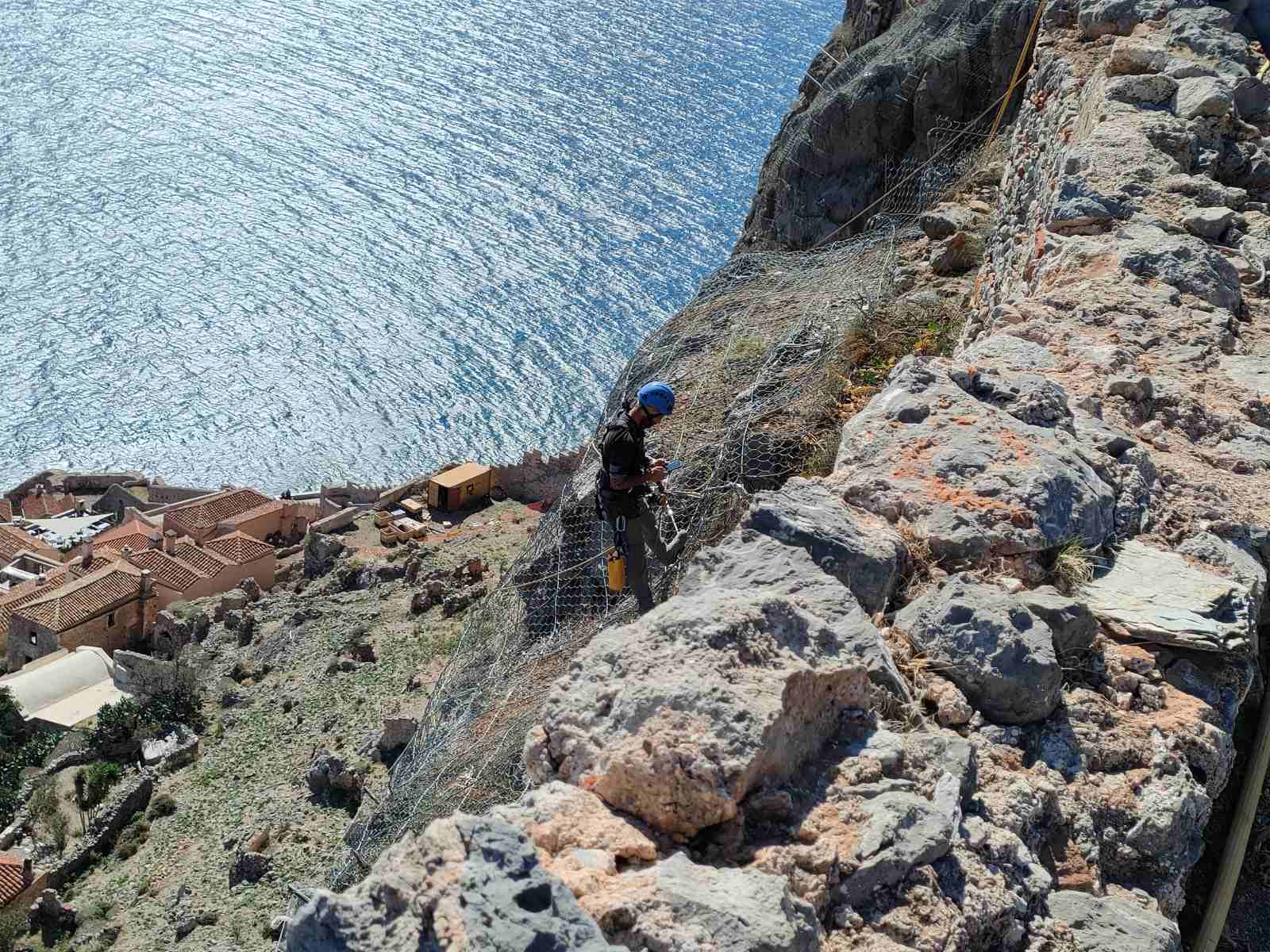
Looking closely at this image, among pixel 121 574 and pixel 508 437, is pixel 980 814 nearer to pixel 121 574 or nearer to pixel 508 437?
pixel 121 574

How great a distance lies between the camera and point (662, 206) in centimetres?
6469

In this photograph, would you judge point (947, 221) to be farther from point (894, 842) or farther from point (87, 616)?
point (87, 616)

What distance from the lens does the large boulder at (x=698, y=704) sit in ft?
12.2

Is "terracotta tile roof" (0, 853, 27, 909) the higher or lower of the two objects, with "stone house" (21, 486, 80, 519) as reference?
higher

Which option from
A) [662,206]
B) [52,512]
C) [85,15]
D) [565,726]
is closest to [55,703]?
[52,512]

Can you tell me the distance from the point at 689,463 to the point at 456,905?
7534 millimetres

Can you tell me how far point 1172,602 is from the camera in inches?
205

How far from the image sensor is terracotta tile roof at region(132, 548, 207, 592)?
125 ft

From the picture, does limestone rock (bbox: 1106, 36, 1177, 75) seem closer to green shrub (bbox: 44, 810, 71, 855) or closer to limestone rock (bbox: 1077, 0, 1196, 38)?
limestone rock (bbox: 1077, 0, 1196, 38)

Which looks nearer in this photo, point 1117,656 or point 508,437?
A: point 1117,656

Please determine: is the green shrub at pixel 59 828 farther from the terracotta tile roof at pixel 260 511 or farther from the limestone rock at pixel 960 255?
the limestone rock at pixel 960 255

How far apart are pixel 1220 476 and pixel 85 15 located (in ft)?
295

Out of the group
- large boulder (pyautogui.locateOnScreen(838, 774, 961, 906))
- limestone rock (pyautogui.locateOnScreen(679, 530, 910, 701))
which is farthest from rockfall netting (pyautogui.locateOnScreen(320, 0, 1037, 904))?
large boulder (pyautogui.locateOnScreen(838, 774, 961, 906))

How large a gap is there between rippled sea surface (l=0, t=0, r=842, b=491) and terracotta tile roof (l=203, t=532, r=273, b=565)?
24.9 feet
